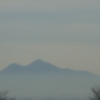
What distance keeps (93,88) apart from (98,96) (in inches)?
130

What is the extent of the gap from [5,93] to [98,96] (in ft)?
103

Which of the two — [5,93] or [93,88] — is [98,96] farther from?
[5,93]

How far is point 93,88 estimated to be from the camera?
264ft

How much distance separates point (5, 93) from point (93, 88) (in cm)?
2844

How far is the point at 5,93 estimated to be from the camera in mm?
105750

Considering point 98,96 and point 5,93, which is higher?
point 5,93

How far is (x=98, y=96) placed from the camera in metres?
77.2

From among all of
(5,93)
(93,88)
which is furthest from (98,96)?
(5,93)

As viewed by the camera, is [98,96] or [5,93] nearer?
[98,96]

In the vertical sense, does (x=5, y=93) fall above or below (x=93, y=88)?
above

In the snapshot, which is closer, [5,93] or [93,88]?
[93,88]
